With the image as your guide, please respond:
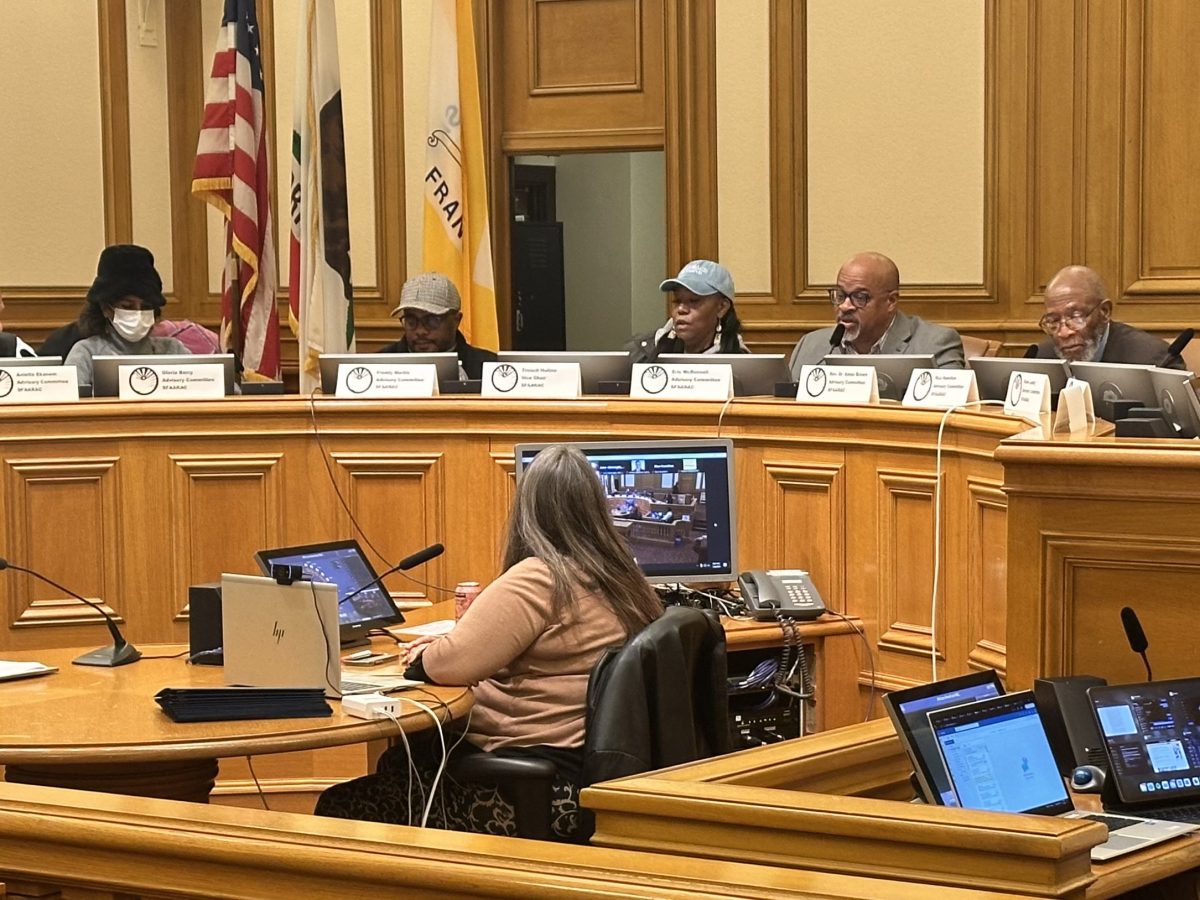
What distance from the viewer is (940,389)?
4406 mm

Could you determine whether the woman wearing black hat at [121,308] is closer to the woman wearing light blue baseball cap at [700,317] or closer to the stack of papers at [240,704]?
the woman wearing light blue baseball cap at [700,317]

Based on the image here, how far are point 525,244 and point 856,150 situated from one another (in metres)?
1.99

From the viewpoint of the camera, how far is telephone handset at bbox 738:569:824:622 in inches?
171

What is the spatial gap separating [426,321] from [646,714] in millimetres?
2778

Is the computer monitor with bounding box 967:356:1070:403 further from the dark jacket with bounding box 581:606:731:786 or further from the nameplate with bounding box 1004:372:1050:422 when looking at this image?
the dark jacket with bounding box 581:606:731:786

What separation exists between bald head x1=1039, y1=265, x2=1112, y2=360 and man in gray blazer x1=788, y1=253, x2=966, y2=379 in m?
0.31

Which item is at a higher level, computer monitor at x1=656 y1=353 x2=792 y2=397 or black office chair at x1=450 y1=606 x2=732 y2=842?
computer monitor at x1=656 y1=353 x2=792 y2=397

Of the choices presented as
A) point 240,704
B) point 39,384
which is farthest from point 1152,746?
point 39,384

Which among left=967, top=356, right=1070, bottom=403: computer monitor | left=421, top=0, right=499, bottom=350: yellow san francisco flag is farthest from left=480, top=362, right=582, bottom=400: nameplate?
left=421, top=0, right=499, bottom=350: yellow san francisco flag

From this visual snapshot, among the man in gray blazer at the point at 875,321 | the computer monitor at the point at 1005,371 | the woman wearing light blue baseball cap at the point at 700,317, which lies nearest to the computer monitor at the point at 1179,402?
the computer monitor at the point at 1005,371

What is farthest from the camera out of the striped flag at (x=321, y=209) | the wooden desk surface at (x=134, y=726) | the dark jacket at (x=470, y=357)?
the striped flag at (x=321, y=209)

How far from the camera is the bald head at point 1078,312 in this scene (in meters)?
5.42

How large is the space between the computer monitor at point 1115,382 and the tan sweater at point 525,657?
4.45ft

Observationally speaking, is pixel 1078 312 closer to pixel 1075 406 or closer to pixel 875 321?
pixel 875 321
